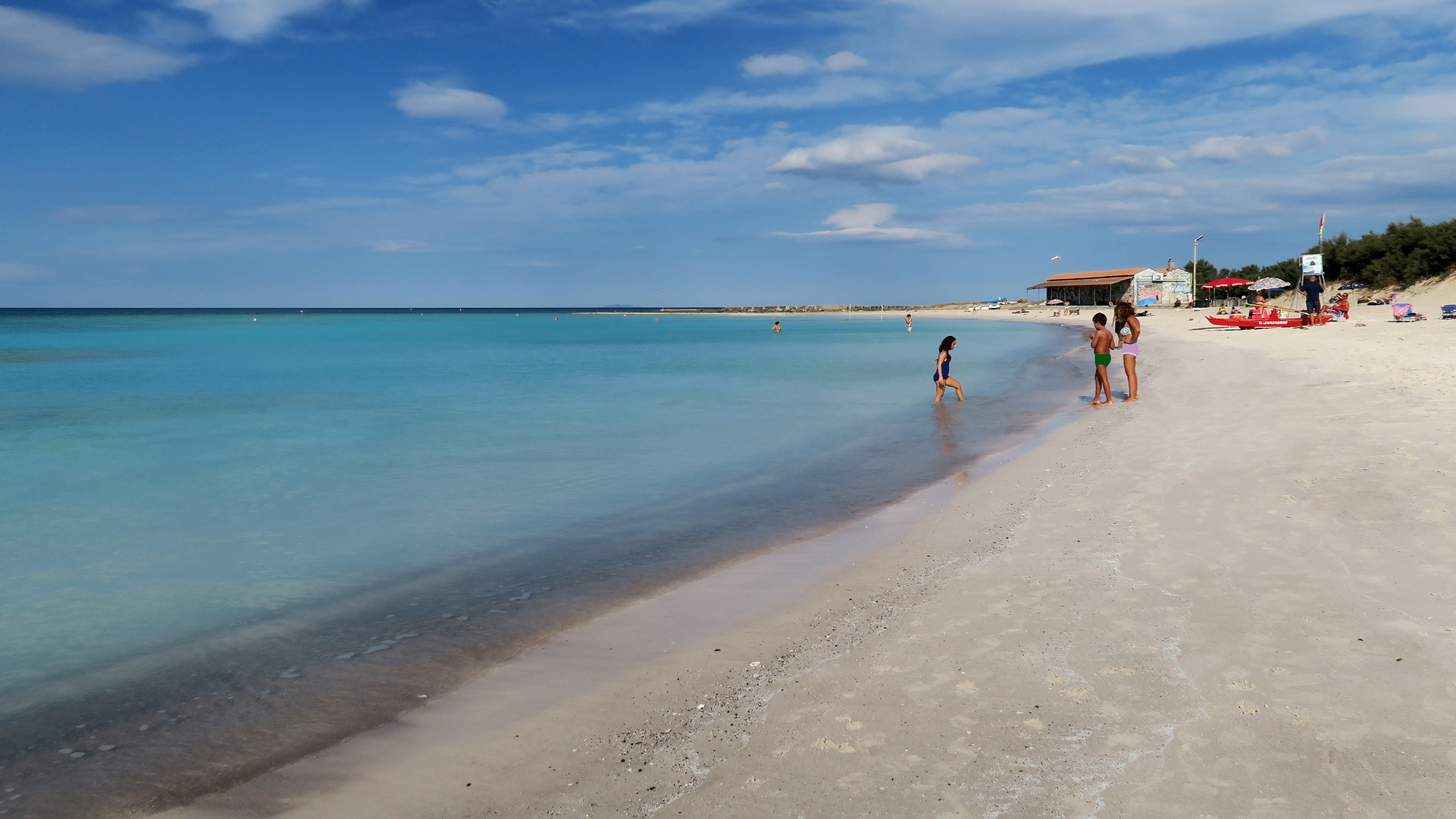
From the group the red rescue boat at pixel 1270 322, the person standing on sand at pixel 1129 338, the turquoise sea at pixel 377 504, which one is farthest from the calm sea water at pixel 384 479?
the red rescue boat at pixel 1270 322

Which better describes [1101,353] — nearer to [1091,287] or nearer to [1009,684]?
[1009,684]

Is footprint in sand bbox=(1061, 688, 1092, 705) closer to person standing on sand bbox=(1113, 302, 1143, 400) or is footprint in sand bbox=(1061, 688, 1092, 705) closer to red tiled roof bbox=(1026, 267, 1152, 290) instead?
person standing on sand bbox=(1113, 302, 1143, 400)

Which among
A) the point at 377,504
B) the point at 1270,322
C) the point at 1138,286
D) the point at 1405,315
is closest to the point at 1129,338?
the point at 377,504

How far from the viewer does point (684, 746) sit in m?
3.78

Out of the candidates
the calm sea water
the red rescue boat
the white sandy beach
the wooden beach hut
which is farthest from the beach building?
the white sandy beach

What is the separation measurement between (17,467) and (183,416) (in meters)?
6.61

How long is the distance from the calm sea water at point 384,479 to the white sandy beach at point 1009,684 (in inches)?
84.3

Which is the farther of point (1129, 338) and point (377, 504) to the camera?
point (1129, 338)

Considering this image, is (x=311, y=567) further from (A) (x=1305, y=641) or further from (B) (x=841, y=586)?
(A) (x=1305, y=641)

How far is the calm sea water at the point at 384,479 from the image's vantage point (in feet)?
23.2

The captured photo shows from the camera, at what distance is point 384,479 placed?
11852 mm

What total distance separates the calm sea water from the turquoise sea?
5 centimetres

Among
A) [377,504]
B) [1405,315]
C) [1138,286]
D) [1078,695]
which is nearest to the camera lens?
[1078,695]

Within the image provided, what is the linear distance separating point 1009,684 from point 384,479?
1004 centimetres
